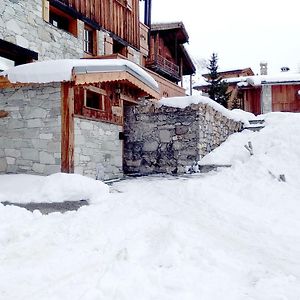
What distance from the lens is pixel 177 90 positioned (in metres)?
15.8

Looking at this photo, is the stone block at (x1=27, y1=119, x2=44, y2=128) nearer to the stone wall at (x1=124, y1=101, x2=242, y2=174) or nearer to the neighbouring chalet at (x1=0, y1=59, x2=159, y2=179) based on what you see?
the neighbouring chalet at (x1=0, y1=59, x2=159, y2=179)

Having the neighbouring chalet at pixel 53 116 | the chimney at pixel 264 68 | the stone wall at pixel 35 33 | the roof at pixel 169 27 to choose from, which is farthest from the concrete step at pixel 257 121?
the chimney at pixel 264 68

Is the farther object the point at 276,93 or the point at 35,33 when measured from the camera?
the point at 276,93

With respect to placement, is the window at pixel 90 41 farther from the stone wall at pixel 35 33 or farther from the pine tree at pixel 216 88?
the pine tree at pixel 216 88

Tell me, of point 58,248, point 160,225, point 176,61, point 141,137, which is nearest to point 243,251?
point 160,225

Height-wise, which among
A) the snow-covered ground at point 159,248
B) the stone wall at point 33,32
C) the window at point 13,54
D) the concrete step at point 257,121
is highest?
the stone wall at point 33,32

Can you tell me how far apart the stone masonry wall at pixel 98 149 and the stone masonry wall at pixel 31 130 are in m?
0.62

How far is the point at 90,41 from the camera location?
12617mm

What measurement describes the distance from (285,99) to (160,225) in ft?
66.8

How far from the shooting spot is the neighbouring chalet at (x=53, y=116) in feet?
21.7

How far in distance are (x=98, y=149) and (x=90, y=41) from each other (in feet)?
20.0

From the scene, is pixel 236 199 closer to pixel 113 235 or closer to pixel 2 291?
pixel 113 235

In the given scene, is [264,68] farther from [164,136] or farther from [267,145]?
[164,136]

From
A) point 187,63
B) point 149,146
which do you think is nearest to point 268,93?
point 187,63
